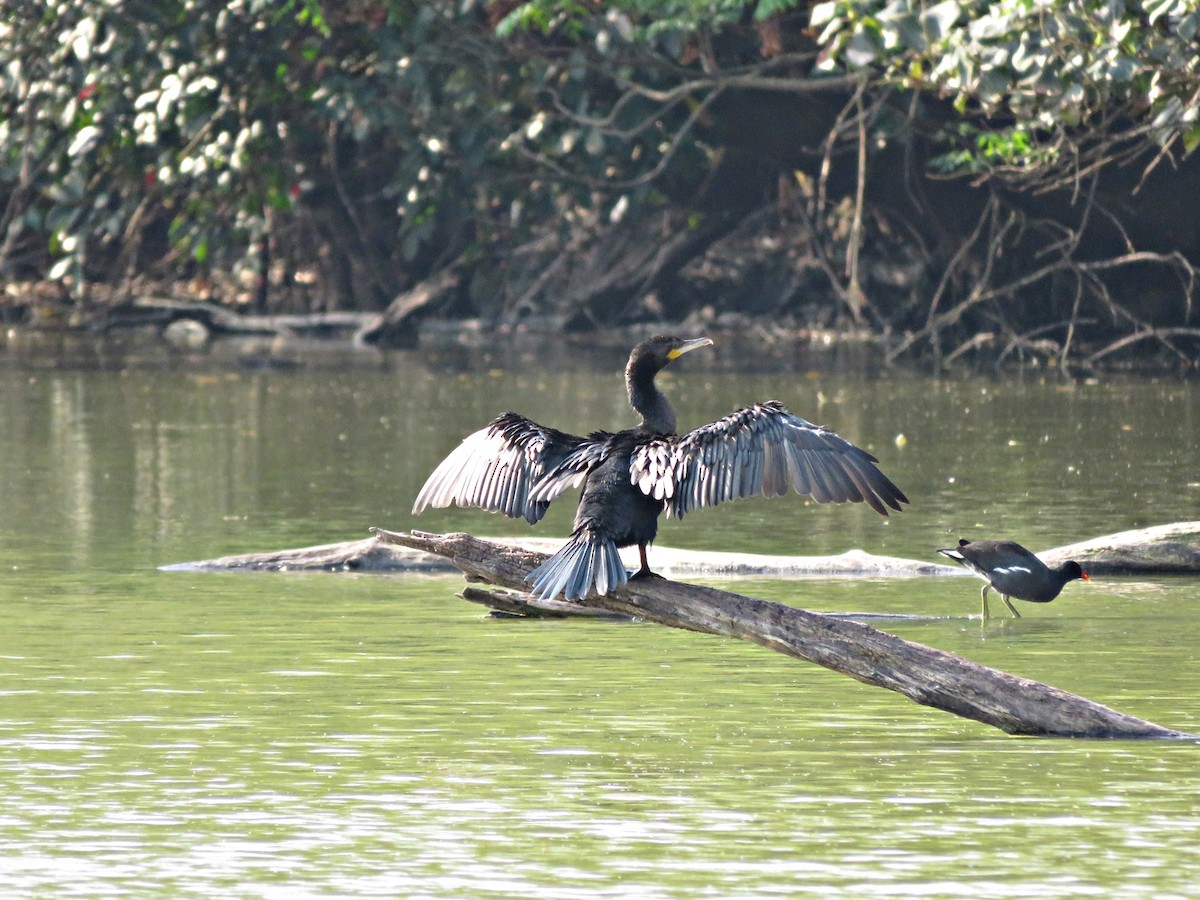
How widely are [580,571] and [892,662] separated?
2.76ft

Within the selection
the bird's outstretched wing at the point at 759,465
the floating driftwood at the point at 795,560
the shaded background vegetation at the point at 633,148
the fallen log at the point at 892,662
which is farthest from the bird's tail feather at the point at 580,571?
the shaded background vegetation at the point at 633,148

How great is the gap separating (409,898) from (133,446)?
10.6 metres

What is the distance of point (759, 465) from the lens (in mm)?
6453

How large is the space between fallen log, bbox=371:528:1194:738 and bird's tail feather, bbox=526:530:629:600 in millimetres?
107

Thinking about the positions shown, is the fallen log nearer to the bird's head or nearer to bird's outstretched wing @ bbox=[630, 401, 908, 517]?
bird's outstretched wing @ bbox=[630, 401, 908, 517]

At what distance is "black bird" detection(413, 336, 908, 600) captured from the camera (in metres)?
6.33

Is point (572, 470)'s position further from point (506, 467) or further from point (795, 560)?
point (795, 560)

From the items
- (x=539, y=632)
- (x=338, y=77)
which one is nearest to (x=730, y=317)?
(x=338, y=77)

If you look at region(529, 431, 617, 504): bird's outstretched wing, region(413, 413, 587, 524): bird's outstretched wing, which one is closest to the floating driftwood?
region(413, 413, 587, 524): bird's outstretched wing

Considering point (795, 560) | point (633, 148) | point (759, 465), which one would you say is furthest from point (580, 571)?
point (633, 148)

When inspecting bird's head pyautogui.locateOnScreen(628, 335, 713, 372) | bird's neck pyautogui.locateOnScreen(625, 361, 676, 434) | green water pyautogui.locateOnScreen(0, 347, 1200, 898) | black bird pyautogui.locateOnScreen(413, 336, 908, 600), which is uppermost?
bird's head pyautogui.locateOnScreen(628, 335, 713, 372)

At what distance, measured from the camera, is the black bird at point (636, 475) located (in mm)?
6332

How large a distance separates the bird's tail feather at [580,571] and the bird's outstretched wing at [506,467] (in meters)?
0.50

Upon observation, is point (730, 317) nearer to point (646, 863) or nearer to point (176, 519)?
point (176, 519)
